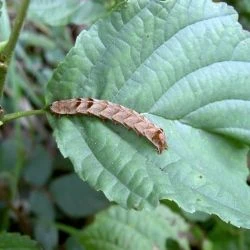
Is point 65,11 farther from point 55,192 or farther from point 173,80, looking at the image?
point 173,80

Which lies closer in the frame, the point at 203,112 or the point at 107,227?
the point at 203,112

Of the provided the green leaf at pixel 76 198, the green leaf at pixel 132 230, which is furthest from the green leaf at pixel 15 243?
the green leaf at pixel 76 198

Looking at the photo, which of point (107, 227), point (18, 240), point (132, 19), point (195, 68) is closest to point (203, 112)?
point (195, 68)

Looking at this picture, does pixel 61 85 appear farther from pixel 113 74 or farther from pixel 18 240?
pixel 18 240

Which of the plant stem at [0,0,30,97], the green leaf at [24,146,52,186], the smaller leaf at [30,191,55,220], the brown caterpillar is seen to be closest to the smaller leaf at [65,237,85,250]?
the smaller leaf at [30,191,55,220]

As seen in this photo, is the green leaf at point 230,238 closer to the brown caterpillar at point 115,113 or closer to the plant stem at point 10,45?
the brown caterpillar at point 115,113

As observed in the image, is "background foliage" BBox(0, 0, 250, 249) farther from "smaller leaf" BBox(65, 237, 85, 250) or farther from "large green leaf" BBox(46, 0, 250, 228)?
"large green leaf" BBox(46, 0, 250, 228)
